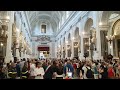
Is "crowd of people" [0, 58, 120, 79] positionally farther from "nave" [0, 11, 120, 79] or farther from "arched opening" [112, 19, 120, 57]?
"arched opening" [112, 19, 120, 57]

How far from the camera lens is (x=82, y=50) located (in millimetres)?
20406

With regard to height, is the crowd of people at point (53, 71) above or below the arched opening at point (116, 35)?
below

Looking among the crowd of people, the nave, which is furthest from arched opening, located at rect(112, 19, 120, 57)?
the crowd of people

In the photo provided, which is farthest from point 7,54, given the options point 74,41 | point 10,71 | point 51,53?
point 51,53

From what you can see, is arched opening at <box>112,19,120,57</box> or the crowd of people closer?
the crowd of people

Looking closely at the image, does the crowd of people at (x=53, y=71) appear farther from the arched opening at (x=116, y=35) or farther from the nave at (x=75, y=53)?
the arched opening at (x=116, y=35)

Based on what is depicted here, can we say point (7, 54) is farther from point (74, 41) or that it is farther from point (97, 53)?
point (74, 41)

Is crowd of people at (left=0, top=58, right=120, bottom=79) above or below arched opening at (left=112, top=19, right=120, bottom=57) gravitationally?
below

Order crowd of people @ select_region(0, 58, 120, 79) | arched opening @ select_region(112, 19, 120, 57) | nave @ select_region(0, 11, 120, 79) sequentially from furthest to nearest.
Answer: arched opening @ select_region(112, 19, 120, 57) → nave @ select_region(0, 11, 120, 79) → crowd of people @ select_region(0, 58, 120, 79)

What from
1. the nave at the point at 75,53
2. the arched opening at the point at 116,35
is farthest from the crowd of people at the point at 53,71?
the arched opening at the point at 116,35

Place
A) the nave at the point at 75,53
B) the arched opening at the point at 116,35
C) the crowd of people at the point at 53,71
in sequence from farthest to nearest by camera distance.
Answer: the arched opening at the point at 116,35, the nave at the point at 75,53, the crowd of people at the point at 53,71

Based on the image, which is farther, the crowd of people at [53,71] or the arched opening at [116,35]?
the arched opening at [116,35]

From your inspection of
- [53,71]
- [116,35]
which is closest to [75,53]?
[116,35]
